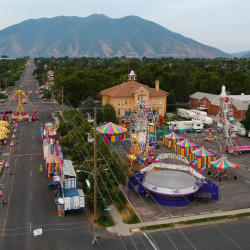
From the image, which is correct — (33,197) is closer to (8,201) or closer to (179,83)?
(8,201)

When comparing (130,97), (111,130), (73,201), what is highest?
(130,97)

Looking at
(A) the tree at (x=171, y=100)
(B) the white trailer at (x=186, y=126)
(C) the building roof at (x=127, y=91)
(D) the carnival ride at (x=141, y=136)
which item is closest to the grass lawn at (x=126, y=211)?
(D) the carnival ride at (x=141, y=136)

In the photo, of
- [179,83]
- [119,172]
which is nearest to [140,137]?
[119,172]

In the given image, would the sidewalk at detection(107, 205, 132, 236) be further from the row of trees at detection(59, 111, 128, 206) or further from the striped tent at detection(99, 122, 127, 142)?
the striped tent at detection(99, 122, 127, 142)

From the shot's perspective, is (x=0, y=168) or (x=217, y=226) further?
(x=0, y=168)

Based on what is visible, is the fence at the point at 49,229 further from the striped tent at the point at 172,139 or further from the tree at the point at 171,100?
the tree at the point at 171,100

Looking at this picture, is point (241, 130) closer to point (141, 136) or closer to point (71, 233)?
point (141, 136)

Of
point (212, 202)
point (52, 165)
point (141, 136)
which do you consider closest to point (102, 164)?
point (52, 165)
